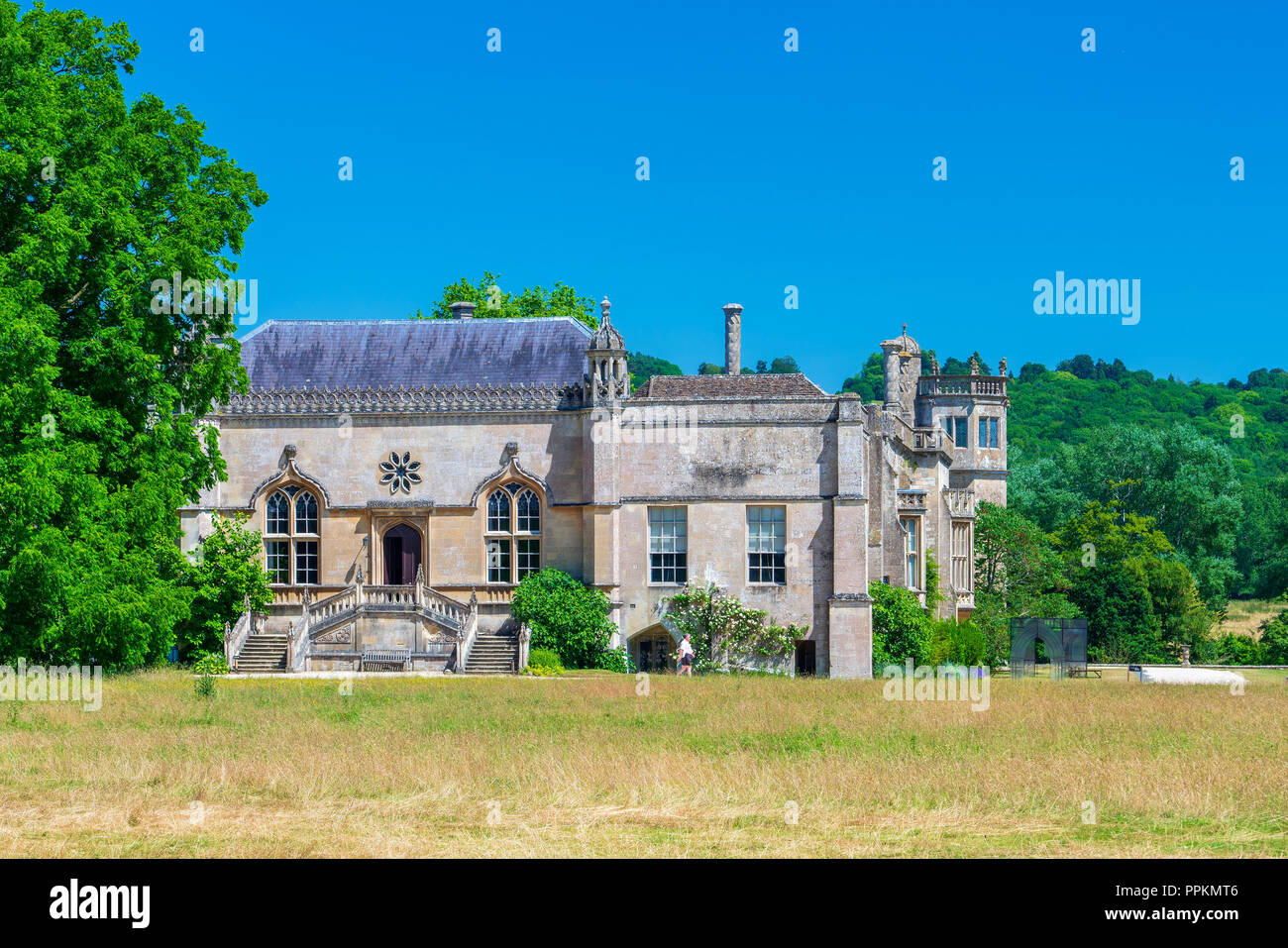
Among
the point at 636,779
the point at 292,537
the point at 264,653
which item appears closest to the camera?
the point at 636,779

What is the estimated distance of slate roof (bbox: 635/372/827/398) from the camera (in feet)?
140

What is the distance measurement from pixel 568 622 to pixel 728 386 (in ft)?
28.4

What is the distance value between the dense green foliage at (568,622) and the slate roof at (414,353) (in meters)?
6.64

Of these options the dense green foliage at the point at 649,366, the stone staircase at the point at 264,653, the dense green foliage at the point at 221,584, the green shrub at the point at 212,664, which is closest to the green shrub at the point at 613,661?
the stone staircase at the point at 264,653

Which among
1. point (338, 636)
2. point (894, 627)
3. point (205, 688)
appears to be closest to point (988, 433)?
point (894, 627)

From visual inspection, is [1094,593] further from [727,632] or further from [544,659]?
[544,659]

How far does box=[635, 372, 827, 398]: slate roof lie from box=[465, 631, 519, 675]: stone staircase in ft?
26.4

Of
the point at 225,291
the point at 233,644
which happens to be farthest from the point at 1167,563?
the point at 225,291

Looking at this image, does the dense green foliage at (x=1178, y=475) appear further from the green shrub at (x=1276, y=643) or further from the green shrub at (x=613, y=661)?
the green shrub at (x=613, y=661)

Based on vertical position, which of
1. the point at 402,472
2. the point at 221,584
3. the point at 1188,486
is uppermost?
the point at 1188,486

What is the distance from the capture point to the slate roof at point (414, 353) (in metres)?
43.9

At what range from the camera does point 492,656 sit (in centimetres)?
3947
